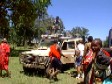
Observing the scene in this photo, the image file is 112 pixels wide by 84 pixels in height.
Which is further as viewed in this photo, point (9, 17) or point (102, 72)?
point (9, 17)

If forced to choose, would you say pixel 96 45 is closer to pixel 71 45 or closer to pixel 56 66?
pixel 56 66

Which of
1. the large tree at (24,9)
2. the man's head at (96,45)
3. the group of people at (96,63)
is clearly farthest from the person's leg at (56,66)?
the large tree at (24,9)

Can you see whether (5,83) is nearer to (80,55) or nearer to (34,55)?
(34,55)

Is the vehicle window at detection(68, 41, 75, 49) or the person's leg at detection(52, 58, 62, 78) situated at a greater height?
the vehicle window at detection(68, 41, 75, 49)

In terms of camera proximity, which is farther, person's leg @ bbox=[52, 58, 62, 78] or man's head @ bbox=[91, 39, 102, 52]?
person's leg @ bbox=[52, 58, 62, 78]

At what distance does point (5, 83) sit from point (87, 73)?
6415 millimetres

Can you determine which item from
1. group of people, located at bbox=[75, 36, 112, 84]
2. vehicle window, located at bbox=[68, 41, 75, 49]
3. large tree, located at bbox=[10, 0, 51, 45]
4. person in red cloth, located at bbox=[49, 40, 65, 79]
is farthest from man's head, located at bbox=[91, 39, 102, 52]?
large tree, located at bbox=[10, 0, 51, 45]

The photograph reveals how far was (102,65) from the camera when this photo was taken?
6.27 metres

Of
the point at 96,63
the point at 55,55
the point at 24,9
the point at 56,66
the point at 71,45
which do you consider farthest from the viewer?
the point at 24,9

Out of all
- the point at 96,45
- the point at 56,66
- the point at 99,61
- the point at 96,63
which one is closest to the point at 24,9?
the point at 56,66

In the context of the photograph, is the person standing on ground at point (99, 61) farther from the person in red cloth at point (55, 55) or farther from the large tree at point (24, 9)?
the large tree at point (24, 9)

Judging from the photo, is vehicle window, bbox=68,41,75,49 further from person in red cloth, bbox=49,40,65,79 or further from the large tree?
the large tree

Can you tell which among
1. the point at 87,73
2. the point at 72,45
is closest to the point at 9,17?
the point at 72,45

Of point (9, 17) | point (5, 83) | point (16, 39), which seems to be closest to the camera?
point (5, 83)
